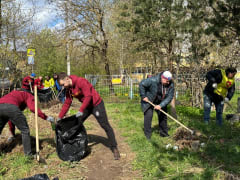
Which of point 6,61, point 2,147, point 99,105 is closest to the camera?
point 99,105

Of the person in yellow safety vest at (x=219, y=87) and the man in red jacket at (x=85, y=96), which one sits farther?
the person in yellow safety vest at (x=219, y=87)

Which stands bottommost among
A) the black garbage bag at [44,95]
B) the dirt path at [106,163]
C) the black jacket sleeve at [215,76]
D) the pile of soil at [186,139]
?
the dirt path at [106,163]

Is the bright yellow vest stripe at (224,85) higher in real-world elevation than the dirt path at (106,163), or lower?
higher

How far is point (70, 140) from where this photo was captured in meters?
3.62

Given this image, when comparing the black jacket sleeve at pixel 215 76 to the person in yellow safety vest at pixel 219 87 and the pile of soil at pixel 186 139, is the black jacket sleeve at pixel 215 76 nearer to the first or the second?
the person in yellow safety vest at pixel 219 87

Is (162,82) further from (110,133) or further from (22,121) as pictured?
(22,121)

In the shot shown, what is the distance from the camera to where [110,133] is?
380 cm

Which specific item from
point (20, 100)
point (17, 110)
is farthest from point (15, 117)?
point (20, 100)

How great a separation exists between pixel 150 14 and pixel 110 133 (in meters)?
5.26

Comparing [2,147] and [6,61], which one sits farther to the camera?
[6,61]

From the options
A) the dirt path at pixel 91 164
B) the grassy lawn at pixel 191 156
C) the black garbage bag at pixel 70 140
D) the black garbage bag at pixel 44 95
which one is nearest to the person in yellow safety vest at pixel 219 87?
the grassy lawn at pixel 191 156

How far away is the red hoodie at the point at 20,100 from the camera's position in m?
3.41

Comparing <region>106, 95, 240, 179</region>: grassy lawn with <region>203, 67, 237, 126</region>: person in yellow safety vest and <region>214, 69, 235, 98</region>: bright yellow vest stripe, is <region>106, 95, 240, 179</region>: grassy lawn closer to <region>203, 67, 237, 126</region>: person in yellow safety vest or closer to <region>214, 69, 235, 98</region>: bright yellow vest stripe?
<region>203, 67, 237, 126</region>: person in yellow safety vest

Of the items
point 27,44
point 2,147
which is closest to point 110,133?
point 2,147
